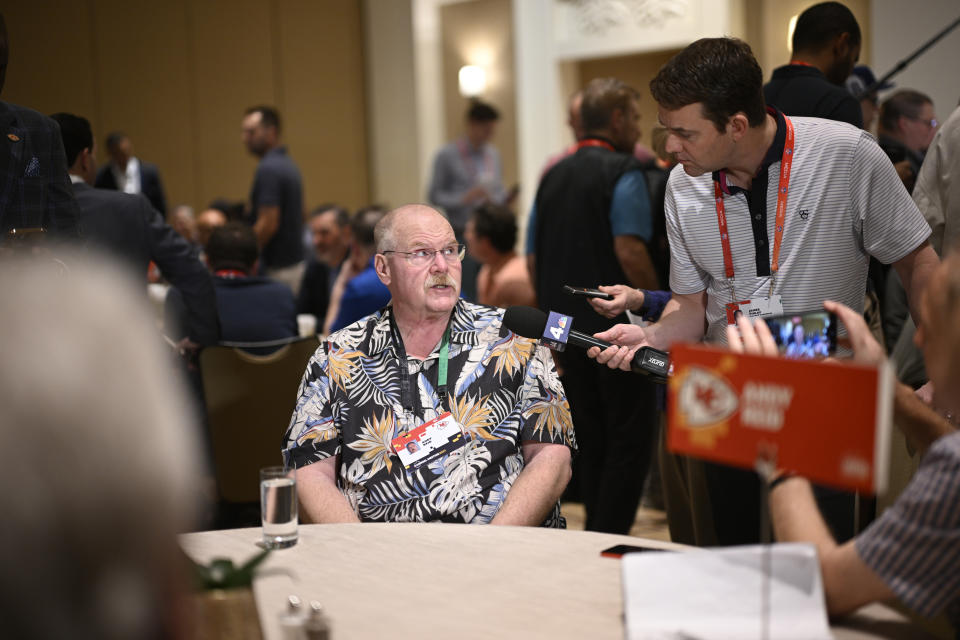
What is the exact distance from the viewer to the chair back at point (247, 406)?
11.9 ft

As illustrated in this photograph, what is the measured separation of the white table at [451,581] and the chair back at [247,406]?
1832mm

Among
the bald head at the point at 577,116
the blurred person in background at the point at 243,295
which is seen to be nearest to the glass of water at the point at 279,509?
the blurred person in background at the point at 243,295

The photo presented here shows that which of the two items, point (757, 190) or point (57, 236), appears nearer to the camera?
point (757, 190)

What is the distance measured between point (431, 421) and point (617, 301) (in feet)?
1.93

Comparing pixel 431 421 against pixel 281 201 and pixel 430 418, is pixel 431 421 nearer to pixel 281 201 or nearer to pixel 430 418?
pixel 430 418

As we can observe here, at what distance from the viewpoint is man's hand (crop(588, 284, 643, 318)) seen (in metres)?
2.41

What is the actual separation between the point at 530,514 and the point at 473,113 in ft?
20.3

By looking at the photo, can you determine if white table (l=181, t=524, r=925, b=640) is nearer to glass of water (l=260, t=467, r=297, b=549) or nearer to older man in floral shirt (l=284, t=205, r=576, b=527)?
glass of water (l=260, t=467, r=297, b=549)

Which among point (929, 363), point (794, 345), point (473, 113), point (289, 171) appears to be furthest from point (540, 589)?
point (473, 113)

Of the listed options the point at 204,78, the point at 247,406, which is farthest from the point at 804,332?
the point at 204,78

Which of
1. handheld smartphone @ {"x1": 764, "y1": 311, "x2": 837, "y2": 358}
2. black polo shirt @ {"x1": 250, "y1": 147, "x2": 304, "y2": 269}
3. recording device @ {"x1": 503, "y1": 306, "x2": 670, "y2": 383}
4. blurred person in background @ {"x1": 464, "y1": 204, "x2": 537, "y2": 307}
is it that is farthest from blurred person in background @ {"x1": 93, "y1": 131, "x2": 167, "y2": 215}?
handheld smartphone @ {"x1": 764, "y1": 311, "x2": 837, "y2": 358}

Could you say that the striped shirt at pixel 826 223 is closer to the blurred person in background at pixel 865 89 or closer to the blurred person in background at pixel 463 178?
the blurred person in background at pixel 865 89

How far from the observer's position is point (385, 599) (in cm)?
145

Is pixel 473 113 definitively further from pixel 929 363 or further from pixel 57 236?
pixel 929 363
